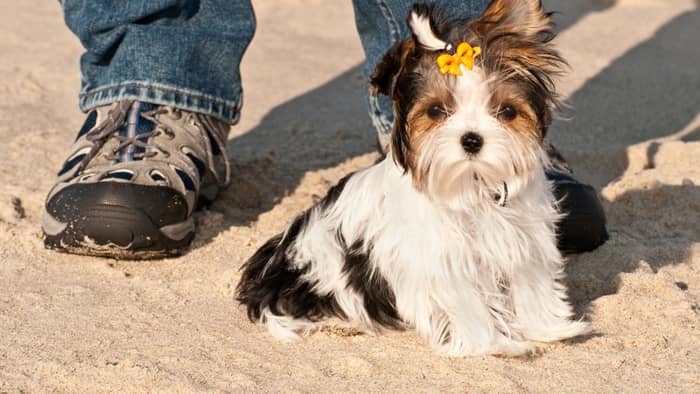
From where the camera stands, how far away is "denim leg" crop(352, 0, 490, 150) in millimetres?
5121

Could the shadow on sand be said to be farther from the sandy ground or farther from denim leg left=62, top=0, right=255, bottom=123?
denim leg left=62, top=0, right=255, bottom=123

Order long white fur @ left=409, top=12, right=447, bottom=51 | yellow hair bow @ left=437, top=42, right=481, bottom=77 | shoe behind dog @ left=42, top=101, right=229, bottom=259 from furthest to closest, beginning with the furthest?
shoe behind dog @ left=42, top=101, right=229, bottom=259
long white fur @ left=409, top=12, right=447, bottom=51
yellow hair bow @ left=437, top=42, right=481, bottom=77

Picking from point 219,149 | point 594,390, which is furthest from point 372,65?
point 594,390

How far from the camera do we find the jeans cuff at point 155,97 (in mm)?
5152

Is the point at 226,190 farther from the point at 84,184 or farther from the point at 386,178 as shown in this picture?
the point at 386,178

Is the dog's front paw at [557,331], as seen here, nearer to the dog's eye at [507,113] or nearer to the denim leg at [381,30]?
the dog's eye at [507,113]

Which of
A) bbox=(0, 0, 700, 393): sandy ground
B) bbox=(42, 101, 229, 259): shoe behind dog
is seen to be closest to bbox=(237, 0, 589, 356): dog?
bbox=(0, 0, 700, 393): sandy ground

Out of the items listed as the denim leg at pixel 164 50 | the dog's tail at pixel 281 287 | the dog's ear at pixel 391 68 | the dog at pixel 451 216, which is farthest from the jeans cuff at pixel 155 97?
the dog's ear at pixel 391 68

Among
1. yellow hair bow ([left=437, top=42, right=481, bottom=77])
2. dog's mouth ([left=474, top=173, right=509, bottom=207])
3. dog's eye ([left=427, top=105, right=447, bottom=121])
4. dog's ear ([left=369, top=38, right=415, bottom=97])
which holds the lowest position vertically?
dog's mouth ([left=474, top=173, right=509, bottom=207])

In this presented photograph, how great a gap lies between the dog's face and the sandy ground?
0.65m

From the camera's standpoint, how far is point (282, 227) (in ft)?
17.1

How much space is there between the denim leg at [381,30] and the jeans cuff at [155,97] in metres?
0.72

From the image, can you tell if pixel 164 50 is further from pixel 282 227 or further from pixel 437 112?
pixel 437 112

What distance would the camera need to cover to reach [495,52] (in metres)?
3.68
